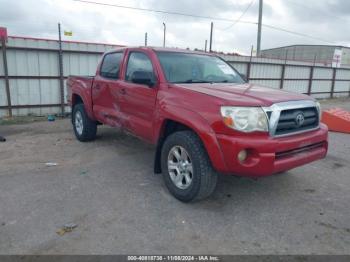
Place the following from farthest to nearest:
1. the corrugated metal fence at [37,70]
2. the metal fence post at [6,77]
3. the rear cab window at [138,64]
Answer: the corrugated metal fence at [37,70] < the metal fence post at [6,77] < the rear cab window at [138,64]

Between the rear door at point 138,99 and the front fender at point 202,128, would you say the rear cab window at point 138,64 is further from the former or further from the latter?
the front fender at point 202,128

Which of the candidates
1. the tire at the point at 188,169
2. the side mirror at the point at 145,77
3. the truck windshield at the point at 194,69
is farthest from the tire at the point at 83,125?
the tire at the point at 188,169

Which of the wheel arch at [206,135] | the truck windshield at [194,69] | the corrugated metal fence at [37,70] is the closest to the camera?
the wheel arch at [206,135]

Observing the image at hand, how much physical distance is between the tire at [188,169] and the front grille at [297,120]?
85cm

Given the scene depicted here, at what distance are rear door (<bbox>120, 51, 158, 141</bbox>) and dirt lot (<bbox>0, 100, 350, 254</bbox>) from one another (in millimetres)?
762

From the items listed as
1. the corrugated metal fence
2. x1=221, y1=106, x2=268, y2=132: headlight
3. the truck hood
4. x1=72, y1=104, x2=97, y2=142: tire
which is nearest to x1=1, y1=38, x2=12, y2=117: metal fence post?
the corrugated metal fence

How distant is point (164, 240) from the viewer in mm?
2918

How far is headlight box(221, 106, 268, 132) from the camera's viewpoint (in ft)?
10.2

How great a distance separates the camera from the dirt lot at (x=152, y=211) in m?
2.85

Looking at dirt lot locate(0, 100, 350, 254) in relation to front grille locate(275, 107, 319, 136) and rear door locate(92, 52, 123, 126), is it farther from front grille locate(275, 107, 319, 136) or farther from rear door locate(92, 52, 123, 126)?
front grille locate(275, 107, 319, 136)

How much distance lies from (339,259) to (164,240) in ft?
5.20

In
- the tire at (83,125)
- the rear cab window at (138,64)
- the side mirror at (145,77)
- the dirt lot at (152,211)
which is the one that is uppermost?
the rear cab window at (138,64)

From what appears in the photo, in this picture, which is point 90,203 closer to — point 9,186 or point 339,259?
point 9,186

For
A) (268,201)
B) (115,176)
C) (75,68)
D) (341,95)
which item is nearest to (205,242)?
(268,201)
